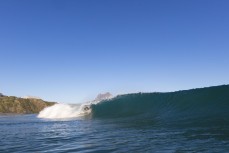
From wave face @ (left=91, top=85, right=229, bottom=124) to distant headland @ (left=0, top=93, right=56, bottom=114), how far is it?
12263 centimetres

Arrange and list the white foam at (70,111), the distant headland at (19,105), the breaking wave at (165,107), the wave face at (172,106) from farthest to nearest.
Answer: the distant headland at (19,105) < the white foam at (70,111) < the breaking wave at (165,107) < the wave face at (172,106)

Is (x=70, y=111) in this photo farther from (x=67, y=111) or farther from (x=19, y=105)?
(x=19, y=105)

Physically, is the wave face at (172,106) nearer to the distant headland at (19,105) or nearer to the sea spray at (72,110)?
the sea spray at (72,110)

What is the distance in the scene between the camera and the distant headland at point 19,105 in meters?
154

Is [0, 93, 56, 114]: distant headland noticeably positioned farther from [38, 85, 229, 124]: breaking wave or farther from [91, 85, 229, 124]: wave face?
[91, 85, 229, 124]: wave face

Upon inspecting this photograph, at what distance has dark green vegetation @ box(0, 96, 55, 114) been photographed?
154 metres

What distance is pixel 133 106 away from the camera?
33438 millimetres

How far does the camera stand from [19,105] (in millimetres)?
159625

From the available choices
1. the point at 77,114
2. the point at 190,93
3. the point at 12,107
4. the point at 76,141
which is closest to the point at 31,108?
the point at 12,107

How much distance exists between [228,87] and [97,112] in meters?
14.6

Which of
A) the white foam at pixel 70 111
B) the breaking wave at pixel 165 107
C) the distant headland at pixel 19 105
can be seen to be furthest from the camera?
the distant headland at pixel 19 105

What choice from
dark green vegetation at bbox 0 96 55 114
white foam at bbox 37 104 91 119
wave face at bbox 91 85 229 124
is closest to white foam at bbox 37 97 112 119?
white foam at bbox 37 104 91 119

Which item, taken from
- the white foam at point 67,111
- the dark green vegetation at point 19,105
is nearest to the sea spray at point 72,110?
the white foam at point 67,111

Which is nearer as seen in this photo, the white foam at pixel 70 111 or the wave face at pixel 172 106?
the wave face at pixel 172 106
